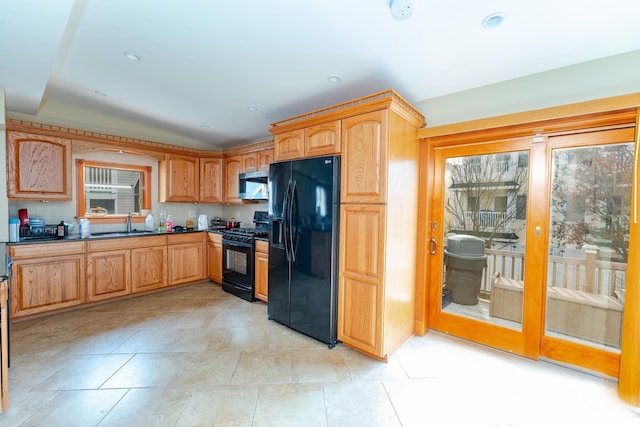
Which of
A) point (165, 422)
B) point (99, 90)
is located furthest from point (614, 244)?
point (99, 90)

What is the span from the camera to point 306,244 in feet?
8.57

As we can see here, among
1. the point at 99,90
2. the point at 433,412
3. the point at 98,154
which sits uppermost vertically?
the point at 99,90

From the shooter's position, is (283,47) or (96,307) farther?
(96,307)

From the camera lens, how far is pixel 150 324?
2912mm

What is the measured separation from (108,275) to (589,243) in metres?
5.33

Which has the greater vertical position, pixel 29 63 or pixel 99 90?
pixel 99 90

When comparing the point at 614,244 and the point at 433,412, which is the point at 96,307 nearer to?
the point at 433,412

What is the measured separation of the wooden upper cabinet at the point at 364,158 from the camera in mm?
2166

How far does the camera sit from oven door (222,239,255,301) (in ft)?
11.9

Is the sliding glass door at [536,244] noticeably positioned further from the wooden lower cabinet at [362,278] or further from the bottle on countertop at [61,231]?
the bottle on countertop at [61,231]

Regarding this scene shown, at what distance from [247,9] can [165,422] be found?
271cm

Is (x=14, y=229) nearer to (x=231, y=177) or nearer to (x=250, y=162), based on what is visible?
(x=231, y=177)

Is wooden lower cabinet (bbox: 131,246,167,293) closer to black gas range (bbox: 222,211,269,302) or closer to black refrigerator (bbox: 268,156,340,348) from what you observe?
black gas range (bbox: 222,211,269,302)

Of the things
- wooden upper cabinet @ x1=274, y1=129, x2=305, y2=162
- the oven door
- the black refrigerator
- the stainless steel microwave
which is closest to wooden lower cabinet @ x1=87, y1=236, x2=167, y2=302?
the oven door
